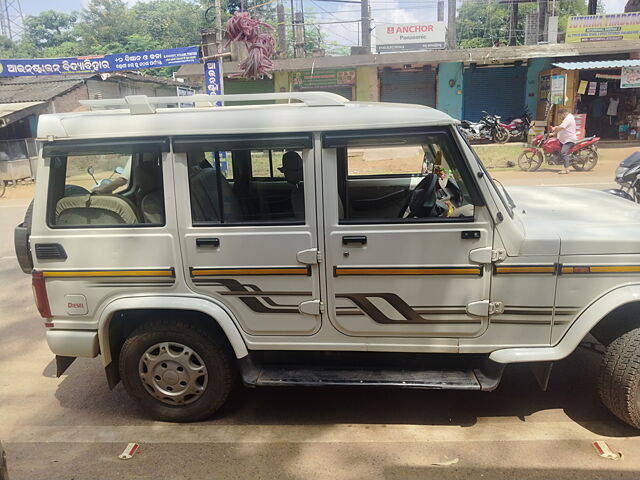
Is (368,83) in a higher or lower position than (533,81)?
higher

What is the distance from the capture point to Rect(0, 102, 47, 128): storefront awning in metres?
17.3

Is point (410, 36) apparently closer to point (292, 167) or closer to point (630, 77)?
point (630, 77)

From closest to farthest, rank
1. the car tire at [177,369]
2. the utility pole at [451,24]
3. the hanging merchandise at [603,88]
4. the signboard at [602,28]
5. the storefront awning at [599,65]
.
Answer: the car tire at [177,369] → the storefront awning at [599,65] → the hanging merchandise at [603,88] → the signboard at [602,28] → the utility pole at [451,24]

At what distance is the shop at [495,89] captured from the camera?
2050 cm

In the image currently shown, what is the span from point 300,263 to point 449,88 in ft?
64.1

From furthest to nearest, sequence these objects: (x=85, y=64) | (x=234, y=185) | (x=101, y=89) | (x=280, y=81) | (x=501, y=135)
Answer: (x=101, y=89) < (x=280, y=81) < (x=501, y=135) < (x=85, y=64) < (x=234, y=185)

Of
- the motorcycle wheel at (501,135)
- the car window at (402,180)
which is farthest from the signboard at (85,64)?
the car window at (402,180)

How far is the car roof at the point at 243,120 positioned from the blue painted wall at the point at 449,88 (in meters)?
18.7

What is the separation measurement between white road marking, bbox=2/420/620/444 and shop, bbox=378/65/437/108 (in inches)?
742

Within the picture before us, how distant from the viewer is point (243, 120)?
9.76 ft

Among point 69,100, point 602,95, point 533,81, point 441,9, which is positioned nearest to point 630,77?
point 602,95

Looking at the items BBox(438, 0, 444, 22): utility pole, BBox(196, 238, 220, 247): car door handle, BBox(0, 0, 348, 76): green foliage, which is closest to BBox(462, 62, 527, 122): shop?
BBox(438, 0, 444, 22): utility pole

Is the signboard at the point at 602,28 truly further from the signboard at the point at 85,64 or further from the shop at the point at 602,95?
the signboard at the point at 85,64

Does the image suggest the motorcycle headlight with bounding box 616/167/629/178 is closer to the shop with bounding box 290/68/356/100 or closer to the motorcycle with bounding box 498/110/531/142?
the motorcycle with bounding box 498/110/531/142
